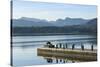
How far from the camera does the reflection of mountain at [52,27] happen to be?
2574 mm

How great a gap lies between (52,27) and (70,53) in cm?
45

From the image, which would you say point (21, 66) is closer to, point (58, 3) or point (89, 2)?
point (58, 3)

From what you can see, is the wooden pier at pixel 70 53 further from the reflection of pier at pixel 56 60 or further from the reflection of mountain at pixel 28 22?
the reflection of mountain at pixel 28 22

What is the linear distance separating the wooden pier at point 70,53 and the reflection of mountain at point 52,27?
0.24 m

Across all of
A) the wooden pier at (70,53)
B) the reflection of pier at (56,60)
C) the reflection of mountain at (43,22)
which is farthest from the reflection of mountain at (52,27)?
the reflection of pier at (56,60)

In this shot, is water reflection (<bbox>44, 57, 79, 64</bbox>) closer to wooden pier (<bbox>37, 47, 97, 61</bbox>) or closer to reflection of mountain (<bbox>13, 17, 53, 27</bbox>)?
wooden pier (<bbox>37, 47, 97, 61</bbox>)

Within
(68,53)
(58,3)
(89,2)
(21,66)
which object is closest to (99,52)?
(68,53)

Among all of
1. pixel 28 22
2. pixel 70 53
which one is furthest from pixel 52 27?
pixel 70 53

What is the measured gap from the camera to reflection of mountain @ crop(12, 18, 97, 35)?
2.57 m

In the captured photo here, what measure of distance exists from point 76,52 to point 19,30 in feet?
2.91

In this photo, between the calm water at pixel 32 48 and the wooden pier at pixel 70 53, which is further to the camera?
the wooden pier at pixel 70 53

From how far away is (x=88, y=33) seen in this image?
2.93 metres

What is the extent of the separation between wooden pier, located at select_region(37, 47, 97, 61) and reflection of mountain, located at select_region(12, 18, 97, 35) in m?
0.24

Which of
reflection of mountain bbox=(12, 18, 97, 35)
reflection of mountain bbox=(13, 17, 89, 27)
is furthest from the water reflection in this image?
reflection of mountain bbox=(13, 17, 89, 27)
